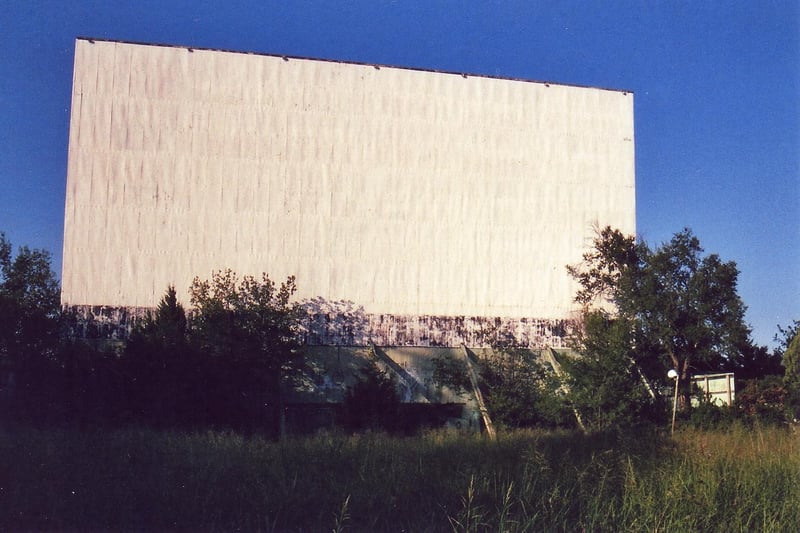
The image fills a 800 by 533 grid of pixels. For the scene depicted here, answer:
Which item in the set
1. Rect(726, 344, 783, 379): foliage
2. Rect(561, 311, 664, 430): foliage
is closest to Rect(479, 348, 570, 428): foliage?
Rect(561, 311, 664, 430): foliage

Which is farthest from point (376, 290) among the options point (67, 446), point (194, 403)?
point (67, 446)

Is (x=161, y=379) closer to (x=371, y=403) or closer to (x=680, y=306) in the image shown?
(x=371, y=403)

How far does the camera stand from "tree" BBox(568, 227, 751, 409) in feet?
93.7

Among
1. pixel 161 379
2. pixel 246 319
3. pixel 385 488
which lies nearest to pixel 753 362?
pixel 246 319

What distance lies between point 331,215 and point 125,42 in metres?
10.1

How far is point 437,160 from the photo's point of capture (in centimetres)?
3000

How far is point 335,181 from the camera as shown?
29.1m

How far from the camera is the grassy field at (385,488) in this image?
23.4 ft

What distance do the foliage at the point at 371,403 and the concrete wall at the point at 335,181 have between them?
4.42 metres

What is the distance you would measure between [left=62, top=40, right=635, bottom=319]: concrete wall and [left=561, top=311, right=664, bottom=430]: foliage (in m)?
5.36

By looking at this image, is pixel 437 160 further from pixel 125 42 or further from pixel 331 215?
pixel 125 42

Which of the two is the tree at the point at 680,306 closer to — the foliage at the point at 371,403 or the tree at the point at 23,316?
the foliage at the point at 371,403

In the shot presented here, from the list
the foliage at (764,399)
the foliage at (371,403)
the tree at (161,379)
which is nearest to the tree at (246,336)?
the tree at (161,379)

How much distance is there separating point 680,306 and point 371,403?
12931mm
